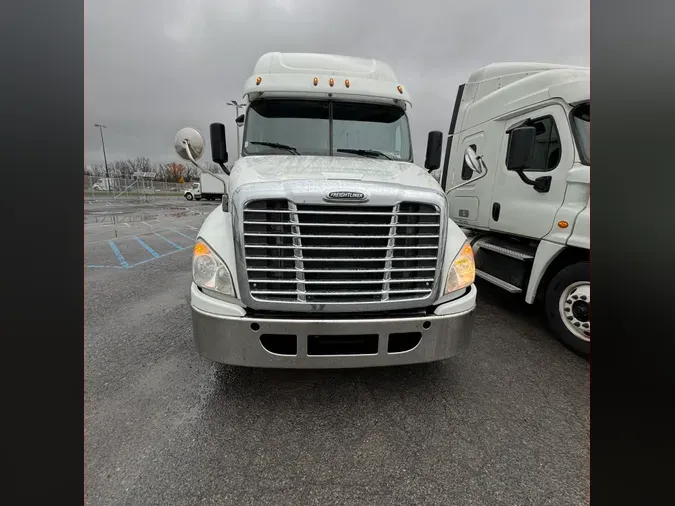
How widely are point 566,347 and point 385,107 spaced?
3487mm

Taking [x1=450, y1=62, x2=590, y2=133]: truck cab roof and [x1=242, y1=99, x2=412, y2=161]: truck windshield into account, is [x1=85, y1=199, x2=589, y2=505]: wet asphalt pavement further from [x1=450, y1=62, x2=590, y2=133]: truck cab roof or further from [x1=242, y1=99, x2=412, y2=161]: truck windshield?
[x1=450, y1=62, x2=590, y2=133]: truck cab roof

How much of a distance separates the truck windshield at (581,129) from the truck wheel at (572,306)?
1.25 m

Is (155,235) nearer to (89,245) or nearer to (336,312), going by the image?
(89,245)

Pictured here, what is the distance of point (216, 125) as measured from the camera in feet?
11.6

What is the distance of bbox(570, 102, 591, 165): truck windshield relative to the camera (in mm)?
3465

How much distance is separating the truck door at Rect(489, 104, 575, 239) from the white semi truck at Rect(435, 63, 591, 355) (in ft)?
0.04

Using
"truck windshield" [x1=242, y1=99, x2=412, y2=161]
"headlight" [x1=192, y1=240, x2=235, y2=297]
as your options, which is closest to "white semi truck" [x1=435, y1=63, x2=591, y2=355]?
"truck windshield" [x1=242, y1=99, x2=412, y2=161]

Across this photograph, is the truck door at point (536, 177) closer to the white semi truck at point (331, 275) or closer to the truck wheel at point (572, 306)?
the truck wheel at point (572, 306)

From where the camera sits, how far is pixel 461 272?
2486 mm

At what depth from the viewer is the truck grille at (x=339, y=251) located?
87.8 inches
